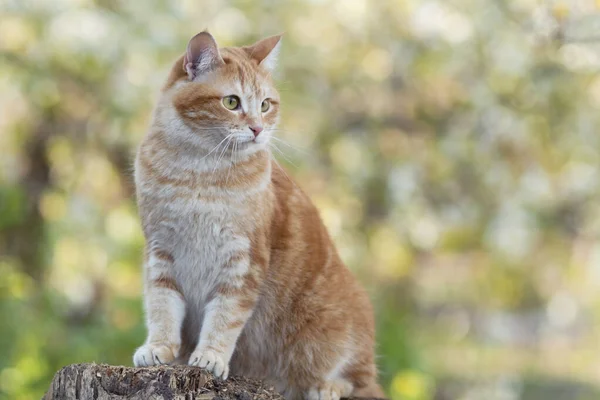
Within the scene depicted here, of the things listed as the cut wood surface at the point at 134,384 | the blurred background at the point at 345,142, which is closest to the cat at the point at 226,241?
the cut wood surface at the point at 134,384

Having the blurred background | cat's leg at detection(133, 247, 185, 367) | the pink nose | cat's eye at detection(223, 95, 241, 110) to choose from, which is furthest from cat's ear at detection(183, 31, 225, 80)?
the blurred background

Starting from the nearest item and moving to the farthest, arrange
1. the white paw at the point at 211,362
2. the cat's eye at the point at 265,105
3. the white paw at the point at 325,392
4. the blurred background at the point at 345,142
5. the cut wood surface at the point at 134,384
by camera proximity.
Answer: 1. the cut wood surface at the point at 134,384
2. the white paw at the point at 211,362
3. the cat's eye at the point at 265,105
4. the white paw at the point at 325,392
5. the blurred background at the point at 345,142

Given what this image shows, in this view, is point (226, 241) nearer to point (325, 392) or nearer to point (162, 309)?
point (162, 309)

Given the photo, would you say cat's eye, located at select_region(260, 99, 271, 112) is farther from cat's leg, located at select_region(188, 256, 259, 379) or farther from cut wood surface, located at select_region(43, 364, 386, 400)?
cut wood surface, located at select_region(43, 364, 386, 400)

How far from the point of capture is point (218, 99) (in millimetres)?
2549

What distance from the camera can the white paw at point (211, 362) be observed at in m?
2.42

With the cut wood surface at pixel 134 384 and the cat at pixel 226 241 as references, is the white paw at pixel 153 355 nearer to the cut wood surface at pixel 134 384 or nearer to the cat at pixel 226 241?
the cat at pixel 226 241

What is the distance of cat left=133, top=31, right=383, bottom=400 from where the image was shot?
2.55 meters

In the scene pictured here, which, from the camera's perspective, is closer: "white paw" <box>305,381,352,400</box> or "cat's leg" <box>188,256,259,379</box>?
"cat's leg" <box>188,256,259,379</box>

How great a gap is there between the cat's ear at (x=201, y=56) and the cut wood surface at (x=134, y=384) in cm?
93

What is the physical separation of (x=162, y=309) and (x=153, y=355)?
172mm

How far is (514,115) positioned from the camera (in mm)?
5668

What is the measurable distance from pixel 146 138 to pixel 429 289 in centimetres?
682

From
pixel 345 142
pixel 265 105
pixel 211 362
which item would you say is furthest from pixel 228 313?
pixel 345 142
